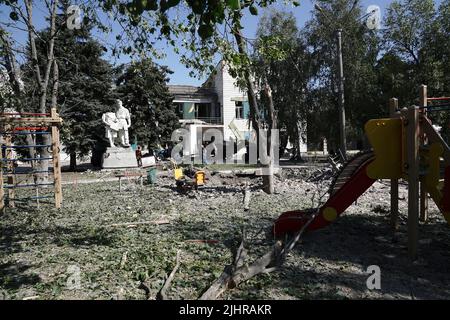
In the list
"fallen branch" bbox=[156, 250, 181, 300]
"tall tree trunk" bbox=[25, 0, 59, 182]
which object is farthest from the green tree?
"fallen branch" bbox=[156, 250, 181, 300]

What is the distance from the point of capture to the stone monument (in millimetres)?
21406

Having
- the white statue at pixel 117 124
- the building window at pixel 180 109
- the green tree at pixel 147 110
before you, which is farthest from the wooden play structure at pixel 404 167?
the building window at pixel 180 109

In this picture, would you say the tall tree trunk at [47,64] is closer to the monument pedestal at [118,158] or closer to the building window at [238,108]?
the monument pedestal at [118,158]

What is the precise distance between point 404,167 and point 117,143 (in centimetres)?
1977

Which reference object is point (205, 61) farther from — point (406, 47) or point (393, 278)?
point (406, 47)

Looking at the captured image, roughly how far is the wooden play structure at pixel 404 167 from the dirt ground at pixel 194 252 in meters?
0.36

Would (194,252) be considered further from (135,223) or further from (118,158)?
(118,158)

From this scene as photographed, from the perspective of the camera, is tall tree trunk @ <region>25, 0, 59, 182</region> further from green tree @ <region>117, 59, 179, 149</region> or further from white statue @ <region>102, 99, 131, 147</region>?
green tree @ <region>117, 59, 179, 149</region>

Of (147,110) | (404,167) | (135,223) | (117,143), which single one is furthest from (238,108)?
(404,167)

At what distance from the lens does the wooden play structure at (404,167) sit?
465cm
